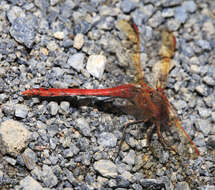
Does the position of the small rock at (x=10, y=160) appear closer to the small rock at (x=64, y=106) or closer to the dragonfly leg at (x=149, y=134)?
Result: the small rock at (x=64, y=106)

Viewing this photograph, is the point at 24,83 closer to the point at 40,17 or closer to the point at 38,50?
the point at 38,50

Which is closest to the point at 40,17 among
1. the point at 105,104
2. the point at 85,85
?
the point at 85,85

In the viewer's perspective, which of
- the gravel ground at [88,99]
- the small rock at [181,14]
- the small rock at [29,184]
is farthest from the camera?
the small rock at [181,14]

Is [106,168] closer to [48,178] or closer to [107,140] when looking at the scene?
[107,140]

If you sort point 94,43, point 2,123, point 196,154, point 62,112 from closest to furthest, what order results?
point 2,123, point 62,112, point 196,154, point 94,43

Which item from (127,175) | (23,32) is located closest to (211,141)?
(127,175)

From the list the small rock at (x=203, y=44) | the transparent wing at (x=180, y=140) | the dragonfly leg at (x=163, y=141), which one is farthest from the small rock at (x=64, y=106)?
the small rock at (x=203, y=44)
